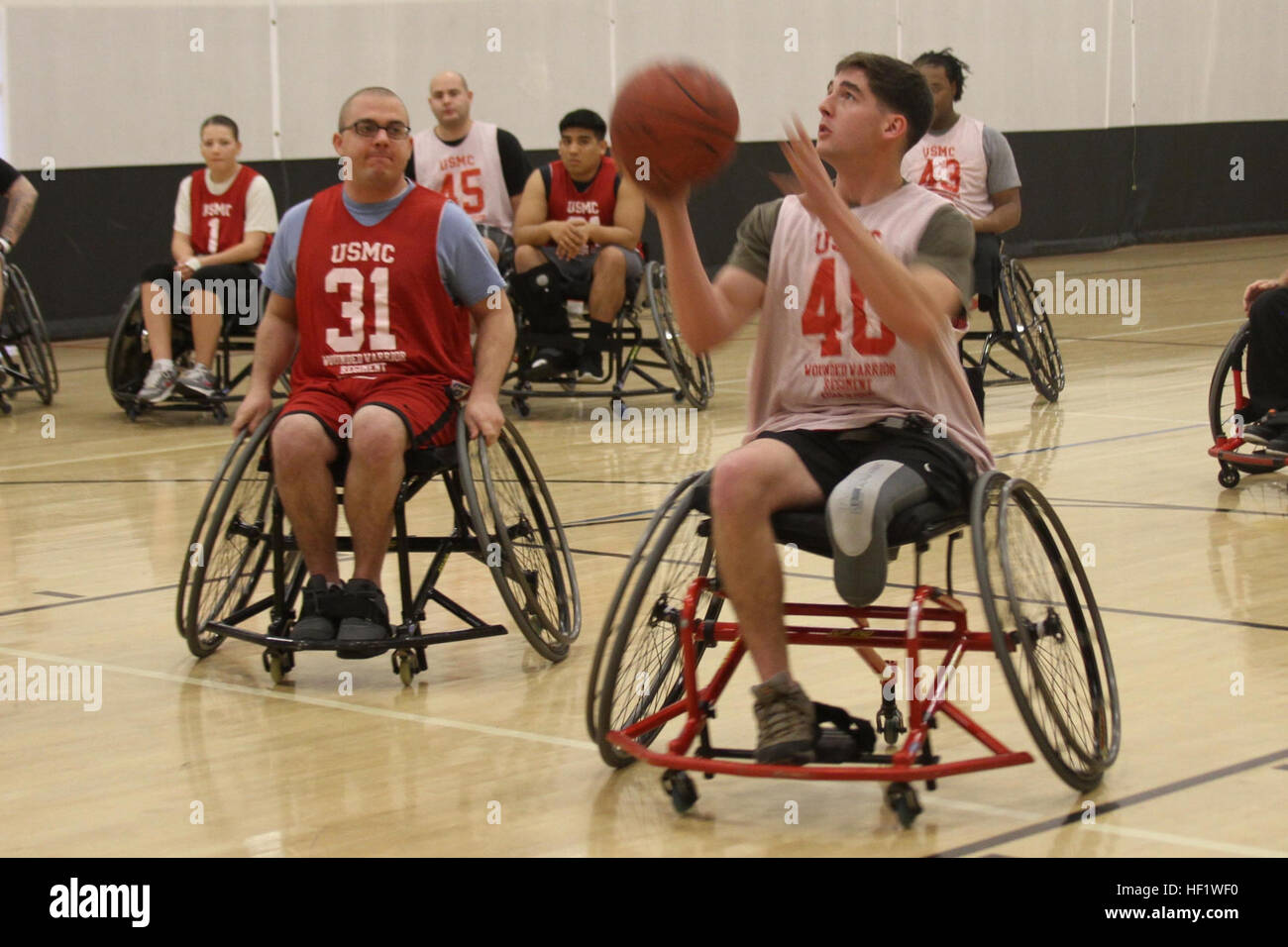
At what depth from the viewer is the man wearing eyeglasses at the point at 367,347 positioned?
145 inches

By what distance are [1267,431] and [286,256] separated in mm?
2921

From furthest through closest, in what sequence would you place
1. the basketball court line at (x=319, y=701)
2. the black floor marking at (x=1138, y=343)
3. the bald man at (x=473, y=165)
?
the black floor marking at (x=1138, y=343), the bald man at (x=473, y=165), the basketball court line at (x=319, y=701)

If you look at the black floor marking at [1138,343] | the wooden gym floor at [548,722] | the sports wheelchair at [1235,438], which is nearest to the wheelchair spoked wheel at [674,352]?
the wooden gym floor at [548,722]

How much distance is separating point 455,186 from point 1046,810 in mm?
5163

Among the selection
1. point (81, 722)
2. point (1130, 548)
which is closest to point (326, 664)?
point (81, 722)

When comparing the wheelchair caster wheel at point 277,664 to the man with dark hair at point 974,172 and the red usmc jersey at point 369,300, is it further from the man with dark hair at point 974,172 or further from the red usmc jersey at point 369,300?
the man with dark hair at point 974,172

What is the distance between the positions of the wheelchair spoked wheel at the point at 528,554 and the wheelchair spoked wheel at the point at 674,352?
3236mm

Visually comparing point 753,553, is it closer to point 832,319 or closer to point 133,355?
point 832,319

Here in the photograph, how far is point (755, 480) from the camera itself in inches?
112

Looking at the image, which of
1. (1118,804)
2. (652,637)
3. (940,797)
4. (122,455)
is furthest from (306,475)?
(122,455)

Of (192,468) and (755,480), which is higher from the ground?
(755,480)

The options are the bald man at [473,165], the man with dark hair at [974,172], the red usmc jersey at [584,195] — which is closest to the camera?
the man with dark hair at [974,172]

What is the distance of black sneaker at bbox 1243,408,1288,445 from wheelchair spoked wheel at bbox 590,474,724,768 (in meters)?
2.58
